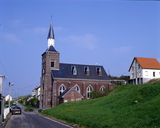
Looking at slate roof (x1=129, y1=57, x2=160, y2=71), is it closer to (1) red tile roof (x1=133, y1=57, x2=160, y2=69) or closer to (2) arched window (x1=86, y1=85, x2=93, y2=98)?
(1) red tile roof (x1=133, y1=57, x2=160, y2=69)

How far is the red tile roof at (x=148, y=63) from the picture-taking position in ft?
253

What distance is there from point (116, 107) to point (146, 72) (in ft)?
155

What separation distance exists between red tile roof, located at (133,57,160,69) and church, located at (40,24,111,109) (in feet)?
32.4

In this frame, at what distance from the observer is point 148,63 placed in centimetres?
7869

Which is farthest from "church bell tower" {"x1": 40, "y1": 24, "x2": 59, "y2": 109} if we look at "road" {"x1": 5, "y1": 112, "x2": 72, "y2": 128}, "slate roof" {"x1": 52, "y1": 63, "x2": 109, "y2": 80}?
"road" {"x1": 5, "y1": 112, "x2": 72, "y2": 128}

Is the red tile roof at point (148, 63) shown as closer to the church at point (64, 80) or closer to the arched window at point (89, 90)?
the church at point (64, 80)

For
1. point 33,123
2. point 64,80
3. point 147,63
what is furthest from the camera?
point 147,63

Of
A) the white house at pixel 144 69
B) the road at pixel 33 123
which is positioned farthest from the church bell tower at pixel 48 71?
the road at pixel 33 123

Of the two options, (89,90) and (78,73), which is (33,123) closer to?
(89,90)

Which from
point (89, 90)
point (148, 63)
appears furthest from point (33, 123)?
point (148, 63)

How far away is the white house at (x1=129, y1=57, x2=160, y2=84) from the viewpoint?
3024 inches

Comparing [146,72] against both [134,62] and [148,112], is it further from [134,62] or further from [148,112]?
[148,112]

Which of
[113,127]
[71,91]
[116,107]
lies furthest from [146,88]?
[71,91]

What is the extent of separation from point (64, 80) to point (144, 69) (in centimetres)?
1928
